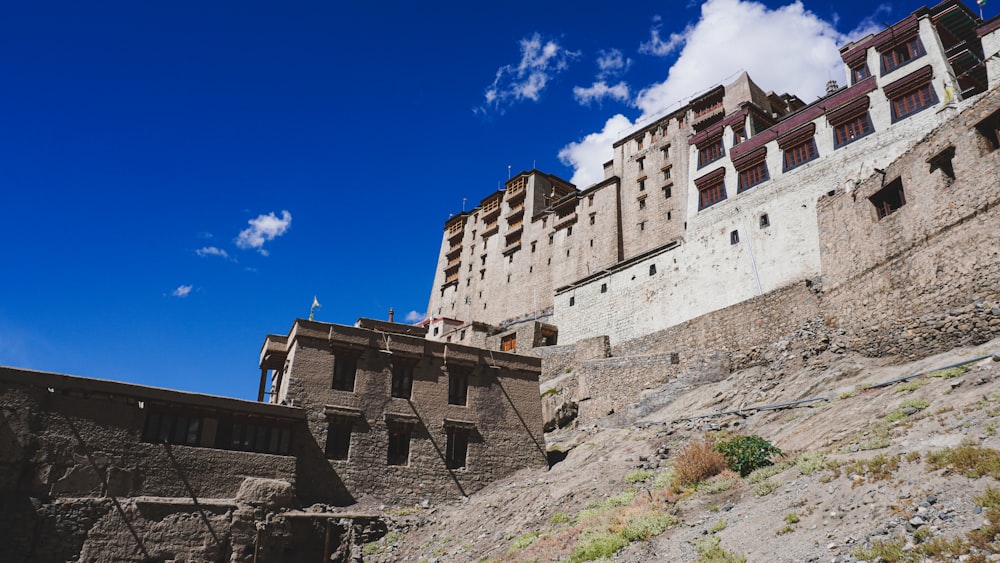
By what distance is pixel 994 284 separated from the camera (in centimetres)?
1952

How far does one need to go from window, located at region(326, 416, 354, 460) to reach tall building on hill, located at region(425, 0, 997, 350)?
2201 centimetres

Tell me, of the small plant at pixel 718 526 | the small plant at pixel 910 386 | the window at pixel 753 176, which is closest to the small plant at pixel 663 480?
the small plant at pixel 718 526

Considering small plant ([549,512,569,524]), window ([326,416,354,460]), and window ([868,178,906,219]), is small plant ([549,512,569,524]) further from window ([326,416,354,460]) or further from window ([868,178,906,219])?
window ([868,178,906,219])

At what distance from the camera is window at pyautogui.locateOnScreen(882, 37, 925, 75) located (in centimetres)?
3366

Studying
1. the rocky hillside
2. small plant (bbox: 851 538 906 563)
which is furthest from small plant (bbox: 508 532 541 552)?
small plant (bbox: 851 538 906 563)

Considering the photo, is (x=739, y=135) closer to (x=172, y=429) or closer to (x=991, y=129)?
(x=991, y=129)

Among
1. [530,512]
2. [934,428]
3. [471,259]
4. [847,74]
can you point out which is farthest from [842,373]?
[471,259]

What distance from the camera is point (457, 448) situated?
2708cm

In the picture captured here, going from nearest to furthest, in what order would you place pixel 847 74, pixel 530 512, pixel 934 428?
Result: pixel 934 428
pixel 530 512
pixel 847 74

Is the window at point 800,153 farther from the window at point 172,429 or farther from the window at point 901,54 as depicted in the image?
the window at point 172,429

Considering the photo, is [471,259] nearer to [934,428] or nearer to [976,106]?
[976,106]

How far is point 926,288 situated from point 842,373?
3961 mm

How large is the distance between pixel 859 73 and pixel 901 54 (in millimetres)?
2358

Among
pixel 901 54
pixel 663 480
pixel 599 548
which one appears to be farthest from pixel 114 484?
pixel 901 54
